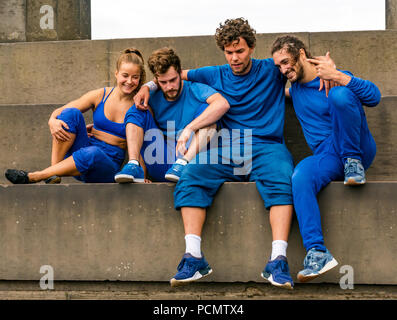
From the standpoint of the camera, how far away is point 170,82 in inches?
145

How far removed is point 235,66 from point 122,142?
3.32ft

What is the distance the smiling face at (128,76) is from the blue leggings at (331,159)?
1.41 metres

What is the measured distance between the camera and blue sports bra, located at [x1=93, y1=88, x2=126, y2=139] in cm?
390

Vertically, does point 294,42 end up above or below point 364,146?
above

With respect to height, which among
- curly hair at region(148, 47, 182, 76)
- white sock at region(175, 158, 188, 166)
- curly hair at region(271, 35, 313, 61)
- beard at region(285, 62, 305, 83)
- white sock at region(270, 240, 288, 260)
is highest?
curly hair at region(271, 35, 313, 61)

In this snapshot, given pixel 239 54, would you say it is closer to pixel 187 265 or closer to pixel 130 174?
pixel 130 174

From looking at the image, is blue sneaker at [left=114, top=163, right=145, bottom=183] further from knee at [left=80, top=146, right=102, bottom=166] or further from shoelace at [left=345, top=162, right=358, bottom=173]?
shoelace at [left=345, top=162, right=358, bottom=173]

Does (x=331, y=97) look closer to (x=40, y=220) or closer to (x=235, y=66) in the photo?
(x=235, y=66)

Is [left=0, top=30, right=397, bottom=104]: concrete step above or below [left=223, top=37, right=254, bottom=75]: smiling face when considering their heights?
above

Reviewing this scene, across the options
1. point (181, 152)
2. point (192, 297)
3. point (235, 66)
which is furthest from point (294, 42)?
point (192, 297)

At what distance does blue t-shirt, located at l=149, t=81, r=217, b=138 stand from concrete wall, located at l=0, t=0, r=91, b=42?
248 cm

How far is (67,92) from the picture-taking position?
5.09m

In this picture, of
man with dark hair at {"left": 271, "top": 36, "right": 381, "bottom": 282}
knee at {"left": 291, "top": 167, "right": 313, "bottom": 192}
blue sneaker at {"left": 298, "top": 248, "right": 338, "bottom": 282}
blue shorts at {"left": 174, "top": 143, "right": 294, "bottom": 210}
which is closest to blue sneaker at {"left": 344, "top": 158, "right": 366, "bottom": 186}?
man with dark hair at {"left": 271, "top": 36, "right": 381, "bottom": 282}

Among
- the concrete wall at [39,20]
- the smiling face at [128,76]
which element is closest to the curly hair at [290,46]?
the smiling face at [128,76]
